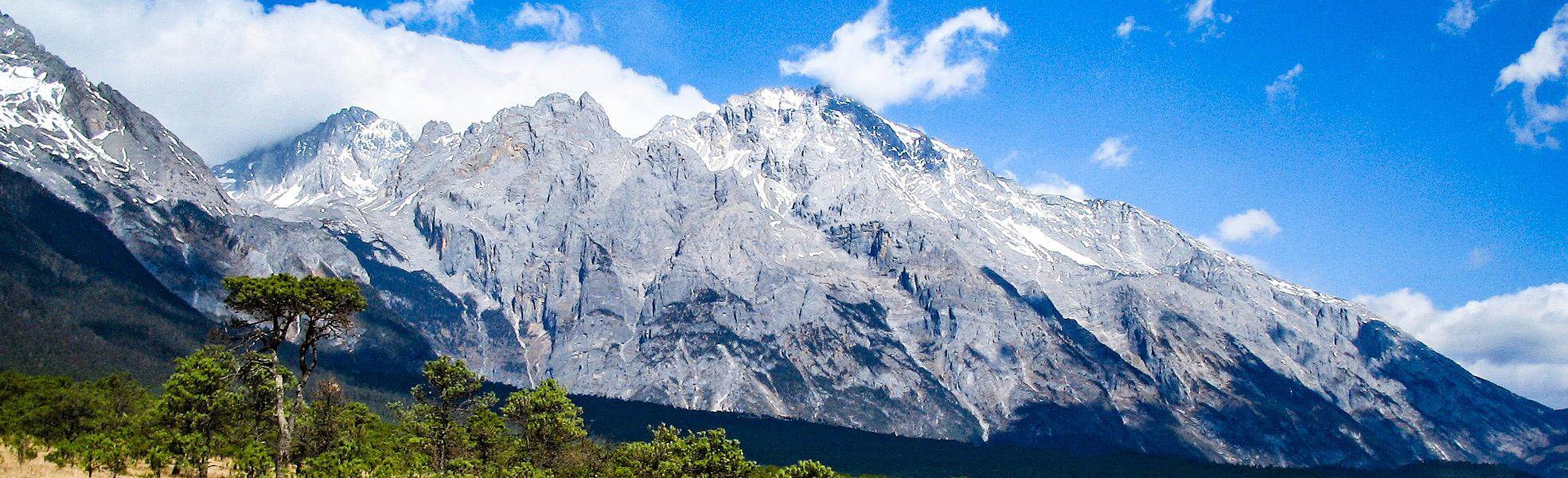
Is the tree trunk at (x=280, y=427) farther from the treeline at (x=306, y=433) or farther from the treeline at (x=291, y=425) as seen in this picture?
the treeline at (x=306, y=433)

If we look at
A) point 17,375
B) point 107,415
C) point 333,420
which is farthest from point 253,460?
point 17,375

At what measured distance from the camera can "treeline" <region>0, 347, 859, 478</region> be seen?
6612cm

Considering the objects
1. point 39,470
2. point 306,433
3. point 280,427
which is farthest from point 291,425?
point 306,433

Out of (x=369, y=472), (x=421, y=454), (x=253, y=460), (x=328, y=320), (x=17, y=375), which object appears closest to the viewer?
(x=328, y=320)

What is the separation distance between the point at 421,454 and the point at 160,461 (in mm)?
→ 21277

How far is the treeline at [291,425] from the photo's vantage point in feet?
187

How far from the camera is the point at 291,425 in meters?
58.5

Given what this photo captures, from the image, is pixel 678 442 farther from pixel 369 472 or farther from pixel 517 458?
pixel 369 472

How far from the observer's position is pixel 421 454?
82125mm

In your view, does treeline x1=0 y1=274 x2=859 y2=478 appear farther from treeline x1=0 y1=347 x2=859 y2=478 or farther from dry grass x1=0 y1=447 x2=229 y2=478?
dry grass x1=0 y1=447 x2=229 y2=478

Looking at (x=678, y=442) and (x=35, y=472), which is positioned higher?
(x=678, y=442)

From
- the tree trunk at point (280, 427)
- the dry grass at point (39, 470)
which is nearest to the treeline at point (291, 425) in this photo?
the tree trunk at point (280, 427)

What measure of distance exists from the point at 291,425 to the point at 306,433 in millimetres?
32060

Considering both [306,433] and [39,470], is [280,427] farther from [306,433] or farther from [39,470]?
[306,433]
